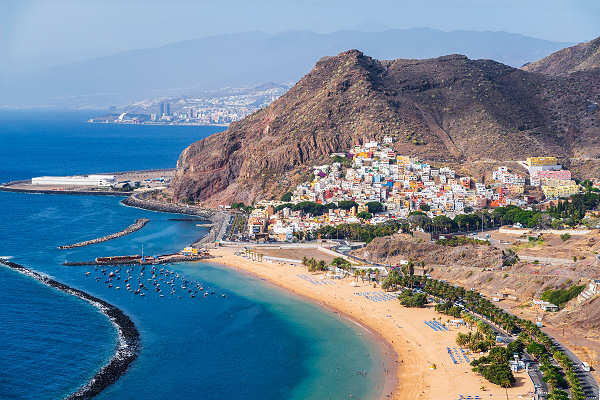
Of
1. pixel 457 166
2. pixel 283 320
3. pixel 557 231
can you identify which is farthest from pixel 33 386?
pixel 457 166

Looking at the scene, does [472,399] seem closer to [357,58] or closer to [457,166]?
[457,166]

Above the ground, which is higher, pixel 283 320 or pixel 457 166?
pixel 457 166

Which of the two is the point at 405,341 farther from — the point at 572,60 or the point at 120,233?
the point at 572,60

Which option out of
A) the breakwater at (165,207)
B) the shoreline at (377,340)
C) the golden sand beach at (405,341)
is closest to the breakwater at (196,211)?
the breakwater at (165,207)

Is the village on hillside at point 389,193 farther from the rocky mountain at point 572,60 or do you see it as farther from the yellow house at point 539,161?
the rocky mountain at point 572,60

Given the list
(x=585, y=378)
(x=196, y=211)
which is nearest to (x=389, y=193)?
(x=196, y=211)

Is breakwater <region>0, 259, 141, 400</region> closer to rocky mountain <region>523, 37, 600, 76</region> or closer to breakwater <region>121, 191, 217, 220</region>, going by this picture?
breakwater <region>121, 191, 217, 220</region>
